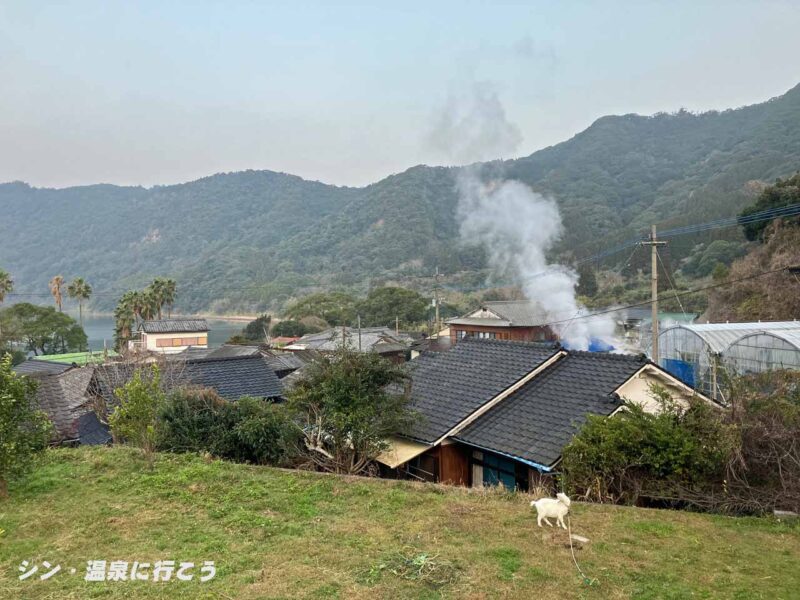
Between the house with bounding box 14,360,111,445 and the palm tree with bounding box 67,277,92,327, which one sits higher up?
the palm tree with bounding box 67,277,92,327

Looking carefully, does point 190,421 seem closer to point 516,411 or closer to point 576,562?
point 516,411

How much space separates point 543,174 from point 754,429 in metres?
75.3

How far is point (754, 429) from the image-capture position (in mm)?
7008

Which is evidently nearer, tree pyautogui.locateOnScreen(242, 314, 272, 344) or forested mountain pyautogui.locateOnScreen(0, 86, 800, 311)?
tree pyautogui.locateOnScreen(242, 314, 272, 344)

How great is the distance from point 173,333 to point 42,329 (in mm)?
10694

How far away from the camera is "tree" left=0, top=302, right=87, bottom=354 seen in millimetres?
43356

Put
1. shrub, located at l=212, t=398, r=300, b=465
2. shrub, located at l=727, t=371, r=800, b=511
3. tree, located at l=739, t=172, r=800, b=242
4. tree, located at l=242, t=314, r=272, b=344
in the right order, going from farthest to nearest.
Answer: tree, located at l=242, t=314, r=272, b=344
tree, located at l=739, t=172, r=800, b=242
shrub, located at l=212, t=398, r=300, b=465
shrub, located at l=727, t=371, r=800, b=511

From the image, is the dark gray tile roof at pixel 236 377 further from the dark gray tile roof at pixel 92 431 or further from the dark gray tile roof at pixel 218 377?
the dark gray tile roof at pixel 92 431

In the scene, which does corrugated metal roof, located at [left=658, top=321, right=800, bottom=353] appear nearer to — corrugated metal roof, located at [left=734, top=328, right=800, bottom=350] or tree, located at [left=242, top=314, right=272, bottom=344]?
corrugated metal roof, located at [left=734, top=328, right=800, bottom=350]

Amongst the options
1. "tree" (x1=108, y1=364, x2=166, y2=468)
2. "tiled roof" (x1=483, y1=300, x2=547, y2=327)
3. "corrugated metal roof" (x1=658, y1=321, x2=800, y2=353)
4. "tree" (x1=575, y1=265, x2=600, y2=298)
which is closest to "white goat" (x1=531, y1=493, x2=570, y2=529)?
"tree" (x1=108, y1=364, x2=166, y2=468)

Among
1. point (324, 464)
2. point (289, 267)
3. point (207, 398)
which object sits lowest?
point (324, 464)

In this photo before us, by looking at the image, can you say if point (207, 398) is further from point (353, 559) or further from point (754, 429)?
point (754, 429)

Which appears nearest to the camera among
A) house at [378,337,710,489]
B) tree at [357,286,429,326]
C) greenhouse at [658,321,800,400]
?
house at [378,337,710,489]

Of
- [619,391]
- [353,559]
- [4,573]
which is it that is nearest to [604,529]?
[353,559]
